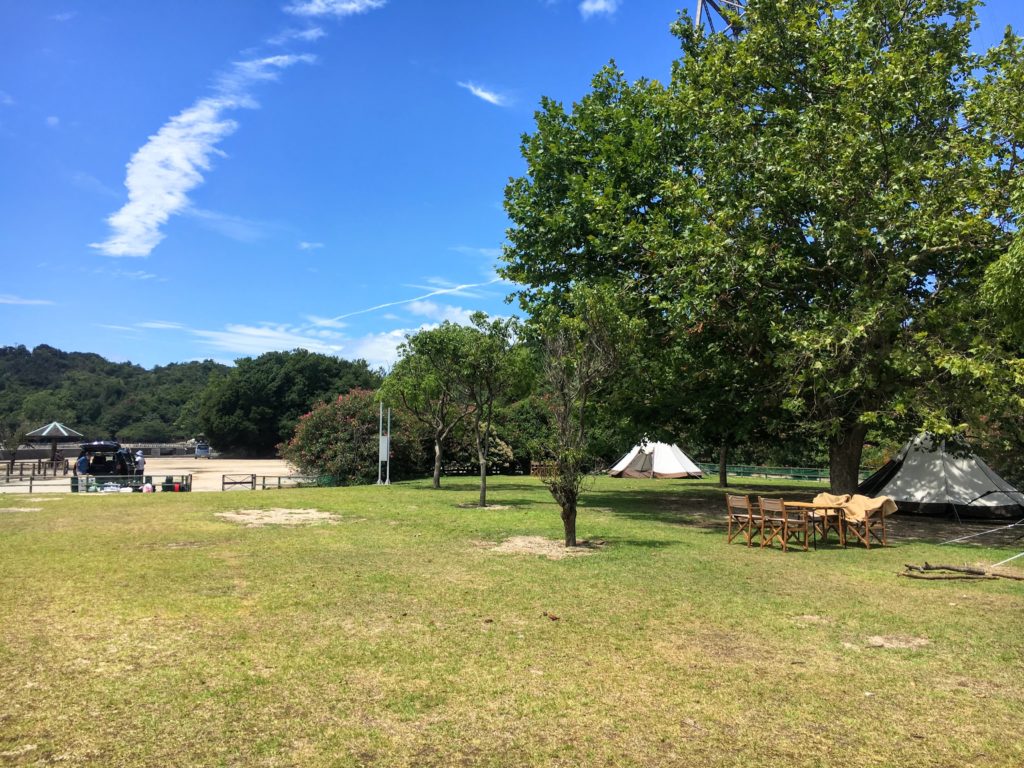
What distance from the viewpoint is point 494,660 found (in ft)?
18.3

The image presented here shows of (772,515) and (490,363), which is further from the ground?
(490,363)

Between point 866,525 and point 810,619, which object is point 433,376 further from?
point 810,619

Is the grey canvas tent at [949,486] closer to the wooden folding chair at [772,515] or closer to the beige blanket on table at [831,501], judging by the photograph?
the beige blanket on table at [831,501]

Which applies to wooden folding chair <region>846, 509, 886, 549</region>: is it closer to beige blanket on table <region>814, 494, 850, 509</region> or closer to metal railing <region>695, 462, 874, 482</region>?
beige blanket on table <region>814, 494, 850, 509</region>

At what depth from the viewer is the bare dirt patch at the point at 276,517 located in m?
14.8

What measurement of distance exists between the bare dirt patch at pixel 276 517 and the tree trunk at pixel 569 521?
5.85 meters

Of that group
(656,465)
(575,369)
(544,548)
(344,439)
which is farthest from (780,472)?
(544,548)

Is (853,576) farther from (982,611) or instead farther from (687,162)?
(687,162)

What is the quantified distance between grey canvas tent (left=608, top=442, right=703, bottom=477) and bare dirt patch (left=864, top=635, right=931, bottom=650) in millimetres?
29502

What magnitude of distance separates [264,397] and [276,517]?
74.7 m

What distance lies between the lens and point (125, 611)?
22.5 ft

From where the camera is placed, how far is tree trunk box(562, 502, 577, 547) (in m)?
11.4

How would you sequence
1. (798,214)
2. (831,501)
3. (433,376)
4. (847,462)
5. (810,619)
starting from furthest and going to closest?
(433,376) → (847,462) → (798,214) → (831,501) → (810,619)

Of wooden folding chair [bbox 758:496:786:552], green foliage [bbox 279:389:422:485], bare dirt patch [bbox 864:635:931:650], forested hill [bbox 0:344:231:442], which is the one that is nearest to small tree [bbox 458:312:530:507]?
wooden folding chair [bbox 758:496:786:552]
